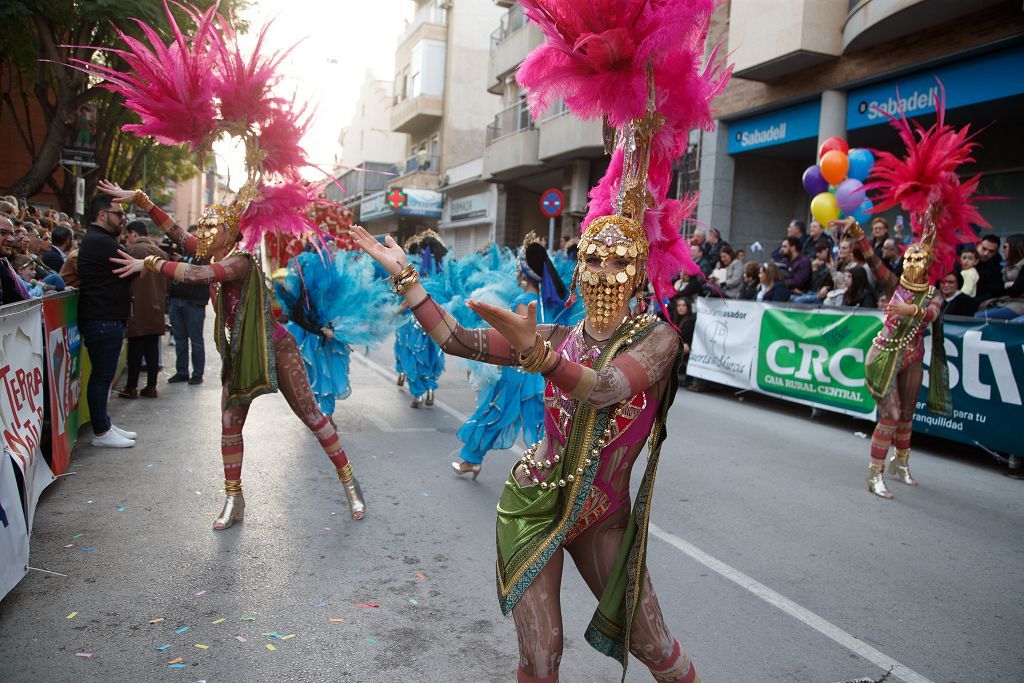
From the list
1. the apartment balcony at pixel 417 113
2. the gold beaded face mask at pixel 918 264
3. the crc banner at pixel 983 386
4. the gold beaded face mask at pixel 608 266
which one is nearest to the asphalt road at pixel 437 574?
the crc banner at pixel 983 386

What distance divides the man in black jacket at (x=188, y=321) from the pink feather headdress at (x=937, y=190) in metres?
7.88

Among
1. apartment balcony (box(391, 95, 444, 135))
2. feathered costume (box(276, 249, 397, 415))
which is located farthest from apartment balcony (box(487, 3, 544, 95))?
feathered costume (box(276, 249, 397, 415))

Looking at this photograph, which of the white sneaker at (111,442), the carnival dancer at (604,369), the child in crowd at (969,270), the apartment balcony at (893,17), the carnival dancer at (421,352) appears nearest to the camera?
the carnival dancer at (604,369)

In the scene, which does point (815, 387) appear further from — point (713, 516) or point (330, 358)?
point (330, 358)

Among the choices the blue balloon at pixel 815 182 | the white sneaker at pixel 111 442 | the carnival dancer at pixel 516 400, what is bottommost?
the white sneaker at pixel 111 442

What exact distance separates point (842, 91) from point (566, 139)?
8.81 meters

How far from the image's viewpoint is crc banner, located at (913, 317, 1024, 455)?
6.99 m

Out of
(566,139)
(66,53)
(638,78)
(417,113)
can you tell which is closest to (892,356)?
(638,78)

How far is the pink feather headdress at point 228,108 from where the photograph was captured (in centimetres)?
427

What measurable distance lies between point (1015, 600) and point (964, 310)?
200 inches

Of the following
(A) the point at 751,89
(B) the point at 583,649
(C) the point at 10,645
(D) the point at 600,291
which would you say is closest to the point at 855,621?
(B) the point at 583,649

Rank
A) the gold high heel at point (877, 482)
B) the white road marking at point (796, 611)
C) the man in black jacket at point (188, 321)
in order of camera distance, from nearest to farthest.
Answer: the white road marking at point (796, 611)
the gold high heel at point (877, 482)
the man in black jacket at point (188, 321)

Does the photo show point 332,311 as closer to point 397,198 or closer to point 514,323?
point 514,323

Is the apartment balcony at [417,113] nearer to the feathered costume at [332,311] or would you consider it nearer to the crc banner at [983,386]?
the feathered costume at [332,311]
